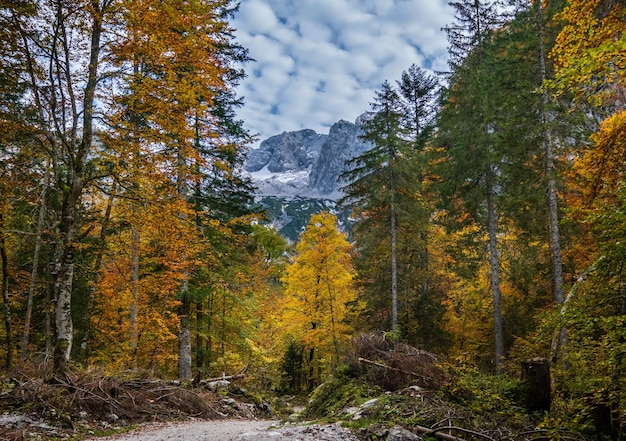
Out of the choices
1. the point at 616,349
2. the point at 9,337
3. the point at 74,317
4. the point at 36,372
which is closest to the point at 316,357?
the point at 74,317

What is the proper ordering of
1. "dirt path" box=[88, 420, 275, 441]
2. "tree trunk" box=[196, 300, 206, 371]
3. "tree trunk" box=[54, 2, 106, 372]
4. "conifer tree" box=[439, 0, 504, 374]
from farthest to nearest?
"conifer tree" box=[439, 0, 504, 374]
"tree trunk" box=[196, 300, 206, 371]
"tree trunk" box=[54, 2, 106, 372]
"dirt path" box=[88, 420, 275, 441]

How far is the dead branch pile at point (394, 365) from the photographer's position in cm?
827

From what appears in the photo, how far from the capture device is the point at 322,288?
18688 millimetres

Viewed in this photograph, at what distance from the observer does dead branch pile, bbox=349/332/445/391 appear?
8273 mm

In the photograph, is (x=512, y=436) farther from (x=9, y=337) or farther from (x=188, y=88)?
(x=9, y=337)

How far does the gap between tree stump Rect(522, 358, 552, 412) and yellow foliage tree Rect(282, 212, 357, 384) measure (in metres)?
12.0

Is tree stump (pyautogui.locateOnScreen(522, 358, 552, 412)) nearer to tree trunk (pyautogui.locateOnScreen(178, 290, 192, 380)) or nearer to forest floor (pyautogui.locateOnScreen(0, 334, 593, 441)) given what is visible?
forest floor (pyautogui.locateOnScreen(0, 334, 593, 441))

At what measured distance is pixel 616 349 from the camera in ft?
13.1

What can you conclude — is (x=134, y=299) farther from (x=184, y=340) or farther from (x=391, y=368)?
(x=391, y=368)

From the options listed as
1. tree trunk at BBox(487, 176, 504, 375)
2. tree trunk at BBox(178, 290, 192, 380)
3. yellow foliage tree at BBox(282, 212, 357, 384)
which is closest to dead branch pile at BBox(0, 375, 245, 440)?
tree trunk at BBox(178, 290, 192, 380)

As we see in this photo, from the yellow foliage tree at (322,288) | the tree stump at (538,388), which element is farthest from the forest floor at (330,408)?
the yellow foliage tree at (322,288)

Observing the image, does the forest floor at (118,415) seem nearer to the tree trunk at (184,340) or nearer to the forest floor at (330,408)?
the forest floor at (330,408)

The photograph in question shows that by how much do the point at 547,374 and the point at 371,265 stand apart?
1327 cm

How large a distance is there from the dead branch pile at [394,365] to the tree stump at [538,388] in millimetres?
1579
